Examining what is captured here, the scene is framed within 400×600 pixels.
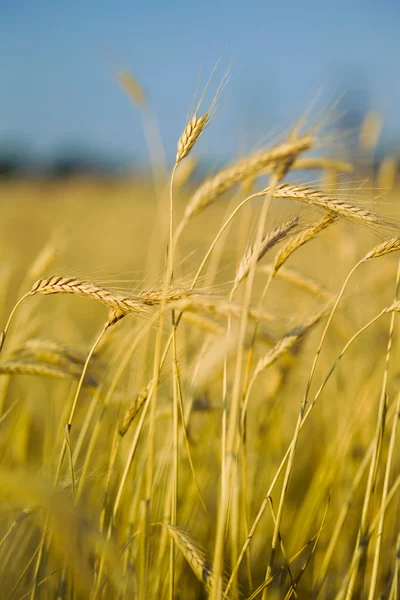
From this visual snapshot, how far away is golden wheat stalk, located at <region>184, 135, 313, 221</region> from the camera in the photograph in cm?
146

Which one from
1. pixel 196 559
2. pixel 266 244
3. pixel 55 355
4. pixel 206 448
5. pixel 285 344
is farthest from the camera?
pixel 206 448

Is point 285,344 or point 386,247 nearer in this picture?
point 386,247

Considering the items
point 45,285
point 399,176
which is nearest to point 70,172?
point 399,176

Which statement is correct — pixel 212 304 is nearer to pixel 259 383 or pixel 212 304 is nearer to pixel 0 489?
pixel 0 489

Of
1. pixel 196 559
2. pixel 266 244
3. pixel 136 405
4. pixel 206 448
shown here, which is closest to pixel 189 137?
pixel 266 244

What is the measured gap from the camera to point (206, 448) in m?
2.11

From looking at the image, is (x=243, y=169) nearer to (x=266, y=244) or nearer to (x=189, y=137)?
(x=189, y=137)

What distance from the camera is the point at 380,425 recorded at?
1190mm

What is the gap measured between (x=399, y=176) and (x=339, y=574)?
205cm

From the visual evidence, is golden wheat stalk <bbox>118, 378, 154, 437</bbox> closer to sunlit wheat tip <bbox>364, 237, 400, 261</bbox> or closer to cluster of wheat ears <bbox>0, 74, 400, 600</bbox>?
cluster of wheat ears <bbox>0, 74, 400, 600</bbox>

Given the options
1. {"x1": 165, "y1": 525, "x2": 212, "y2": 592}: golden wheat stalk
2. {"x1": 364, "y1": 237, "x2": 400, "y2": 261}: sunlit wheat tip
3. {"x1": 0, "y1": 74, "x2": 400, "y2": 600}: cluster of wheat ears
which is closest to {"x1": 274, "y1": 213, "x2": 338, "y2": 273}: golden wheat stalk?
{"x1": 0, "y1": 74, "x2": 400, "y2": 600}: cluster of wheat ears

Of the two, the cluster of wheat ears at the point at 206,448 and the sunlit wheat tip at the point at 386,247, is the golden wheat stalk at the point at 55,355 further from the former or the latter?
the sunlit wheat tip at the point at 386,247

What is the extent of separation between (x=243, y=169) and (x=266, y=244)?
1.42 ft

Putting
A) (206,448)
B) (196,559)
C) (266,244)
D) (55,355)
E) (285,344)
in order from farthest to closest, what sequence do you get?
(206,448) < (55,355) < (285,344) < (266,244) < (196,559)
